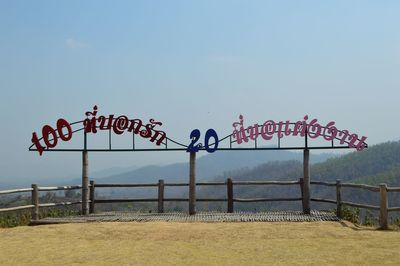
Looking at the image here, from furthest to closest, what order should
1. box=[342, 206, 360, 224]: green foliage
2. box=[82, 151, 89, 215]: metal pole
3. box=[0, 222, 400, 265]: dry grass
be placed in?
box=[82, 151, 89, 215]: metal pole → box=[342, 206, 360, 224]: green foliage → box=[0, 222, 400, 265]: dry grass

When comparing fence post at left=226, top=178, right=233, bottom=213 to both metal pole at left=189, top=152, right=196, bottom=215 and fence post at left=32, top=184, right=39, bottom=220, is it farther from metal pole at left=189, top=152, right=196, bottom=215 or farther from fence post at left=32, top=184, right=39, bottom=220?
fence post at left=32, top=184, right=39, bottom=220

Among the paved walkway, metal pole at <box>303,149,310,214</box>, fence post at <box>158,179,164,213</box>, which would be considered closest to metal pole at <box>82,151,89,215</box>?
the paved walkway

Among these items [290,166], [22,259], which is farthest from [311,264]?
[290,166]

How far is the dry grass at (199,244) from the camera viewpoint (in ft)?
35.7

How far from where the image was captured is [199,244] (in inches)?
500

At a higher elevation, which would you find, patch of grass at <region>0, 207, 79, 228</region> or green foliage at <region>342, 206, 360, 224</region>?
green foliage at <region>342, 206, 360, 224</region>

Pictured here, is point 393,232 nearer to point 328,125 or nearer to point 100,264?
point 328,125

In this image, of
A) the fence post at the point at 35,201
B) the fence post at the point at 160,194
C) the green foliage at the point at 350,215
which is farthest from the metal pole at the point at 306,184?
the fence post at the point at 35,201

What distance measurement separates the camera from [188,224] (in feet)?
52.7

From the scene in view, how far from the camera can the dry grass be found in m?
10.9

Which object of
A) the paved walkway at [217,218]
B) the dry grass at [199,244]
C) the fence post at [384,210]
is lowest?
the dry grass at [199,244]

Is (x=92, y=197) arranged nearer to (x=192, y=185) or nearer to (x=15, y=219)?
(x=15, y=219)

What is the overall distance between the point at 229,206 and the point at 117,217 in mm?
4102

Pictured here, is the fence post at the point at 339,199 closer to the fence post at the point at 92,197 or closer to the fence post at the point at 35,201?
the fence post at the point at 92,197
